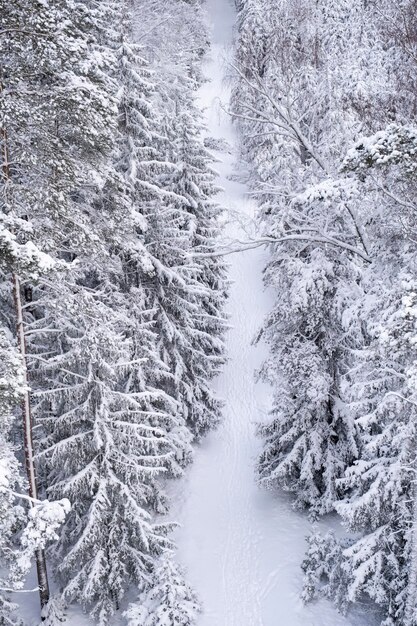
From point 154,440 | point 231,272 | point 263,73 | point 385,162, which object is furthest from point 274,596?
point 231,272

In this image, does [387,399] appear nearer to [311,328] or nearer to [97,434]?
[311,328]

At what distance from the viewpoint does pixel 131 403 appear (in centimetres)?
1167

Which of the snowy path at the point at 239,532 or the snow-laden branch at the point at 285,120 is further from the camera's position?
the snowy path at the point at 239,532

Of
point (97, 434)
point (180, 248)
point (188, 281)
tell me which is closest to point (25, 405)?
point (97, 434)

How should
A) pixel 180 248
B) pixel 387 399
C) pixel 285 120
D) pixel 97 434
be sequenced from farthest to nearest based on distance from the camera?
pixel 180 248 < pixel 97 434 < pixel 285 120 < pixel 387 399

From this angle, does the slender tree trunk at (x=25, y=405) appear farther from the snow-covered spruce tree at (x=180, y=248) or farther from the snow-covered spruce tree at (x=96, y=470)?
the snow-covered spruce tree at (x=180, y=248)

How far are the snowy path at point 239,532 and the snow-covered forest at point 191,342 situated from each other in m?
0.07

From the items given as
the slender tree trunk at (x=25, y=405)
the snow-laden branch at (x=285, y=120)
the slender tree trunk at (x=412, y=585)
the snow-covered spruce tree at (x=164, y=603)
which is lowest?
the snow-covered spruce tree at (x=164, y=603)

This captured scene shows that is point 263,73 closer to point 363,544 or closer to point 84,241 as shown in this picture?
point 84,241

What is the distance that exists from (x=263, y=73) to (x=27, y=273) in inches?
288

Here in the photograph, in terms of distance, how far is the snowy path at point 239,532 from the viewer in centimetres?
1192

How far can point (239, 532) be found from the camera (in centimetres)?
1467

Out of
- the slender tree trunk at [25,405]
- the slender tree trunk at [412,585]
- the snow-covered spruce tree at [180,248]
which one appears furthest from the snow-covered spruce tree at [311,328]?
the slender tree trunk at [25,405]

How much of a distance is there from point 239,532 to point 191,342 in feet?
20.3
